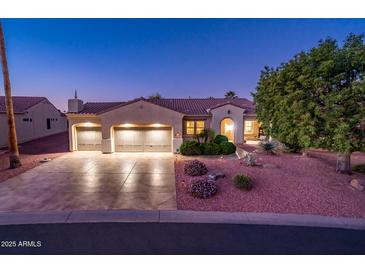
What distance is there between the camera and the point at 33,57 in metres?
23.8

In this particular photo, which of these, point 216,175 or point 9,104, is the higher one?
point 9,104

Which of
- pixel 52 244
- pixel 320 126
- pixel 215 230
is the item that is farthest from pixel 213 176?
pixel 52 244

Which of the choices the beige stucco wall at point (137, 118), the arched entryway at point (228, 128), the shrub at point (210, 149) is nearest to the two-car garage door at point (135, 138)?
the beige stucco wall at point (137, 118)

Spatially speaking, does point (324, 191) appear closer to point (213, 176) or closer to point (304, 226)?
point (304, 226)

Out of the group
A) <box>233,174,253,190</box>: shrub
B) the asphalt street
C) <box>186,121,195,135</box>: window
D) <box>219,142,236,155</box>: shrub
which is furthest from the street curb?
<box>186,121,195,135</box>: window

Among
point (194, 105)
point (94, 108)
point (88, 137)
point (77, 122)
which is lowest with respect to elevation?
point (88, 137)

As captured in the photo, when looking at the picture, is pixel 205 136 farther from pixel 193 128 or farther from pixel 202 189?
pixel 202 189

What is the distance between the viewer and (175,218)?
5770 mm

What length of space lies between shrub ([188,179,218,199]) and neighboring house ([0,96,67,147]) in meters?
21.3

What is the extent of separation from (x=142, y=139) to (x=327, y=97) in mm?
13391

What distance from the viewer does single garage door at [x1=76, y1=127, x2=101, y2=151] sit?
16.5 meters

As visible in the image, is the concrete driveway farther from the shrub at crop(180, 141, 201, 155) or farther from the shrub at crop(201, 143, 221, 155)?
the shrub at crop(201, 143, 221, 155)

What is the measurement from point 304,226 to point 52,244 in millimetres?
7230

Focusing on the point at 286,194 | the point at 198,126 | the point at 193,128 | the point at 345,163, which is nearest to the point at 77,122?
the point at 193,128
